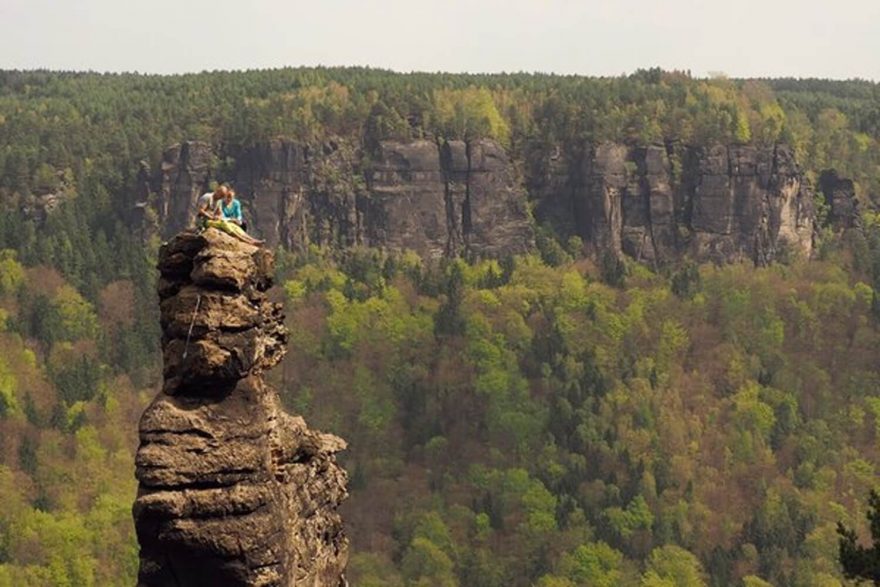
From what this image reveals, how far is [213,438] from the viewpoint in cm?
4356

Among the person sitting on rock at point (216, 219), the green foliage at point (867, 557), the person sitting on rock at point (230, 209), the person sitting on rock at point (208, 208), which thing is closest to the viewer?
the person sitting on rock at point (216, 219)

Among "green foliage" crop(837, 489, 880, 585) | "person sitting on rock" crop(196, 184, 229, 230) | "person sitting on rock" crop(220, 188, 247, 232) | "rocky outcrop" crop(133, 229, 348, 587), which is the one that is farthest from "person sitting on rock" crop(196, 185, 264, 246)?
"green foliage" crop(837, 489, 880, 585)

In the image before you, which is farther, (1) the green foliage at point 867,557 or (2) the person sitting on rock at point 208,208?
(1) the green foliage at point 867,557

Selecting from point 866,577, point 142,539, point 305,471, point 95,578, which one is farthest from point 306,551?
point 95,578

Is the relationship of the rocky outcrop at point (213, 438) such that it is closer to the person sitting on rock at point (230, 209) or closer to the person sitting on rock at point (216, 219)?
the person sitting on rock at point (216, 219)

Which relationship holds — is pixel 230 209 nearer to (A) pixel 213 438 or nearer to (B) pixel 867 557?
(A) pixel 213 438

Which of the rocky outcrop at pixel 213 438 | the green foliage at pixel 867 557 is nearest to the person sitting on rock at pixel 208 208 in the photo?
the rocky outcrop at pixel 213 438

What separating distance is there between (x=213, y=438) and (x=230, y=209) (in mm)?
5934

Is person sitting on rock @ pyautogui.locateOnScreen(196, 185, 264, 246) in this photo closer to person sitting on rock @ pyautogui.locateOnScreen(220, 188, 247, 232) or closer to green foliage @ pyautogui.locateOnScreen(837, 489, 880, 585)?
person sitting on rock @ pyautogui.locateOnScreen(220, 188, 247, 232)

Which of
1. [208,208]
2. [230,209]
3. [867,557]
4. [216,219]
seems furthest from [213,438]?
[867,557]

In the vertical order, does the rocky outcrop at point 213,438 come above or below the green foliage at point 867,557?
above

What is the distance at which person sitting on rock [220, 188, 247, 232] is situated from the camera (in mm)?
46844

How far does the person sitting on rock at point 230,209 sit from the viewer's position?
4684 centimetres

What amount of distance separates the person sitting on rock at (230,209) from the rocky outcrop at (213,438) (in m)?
1.35
